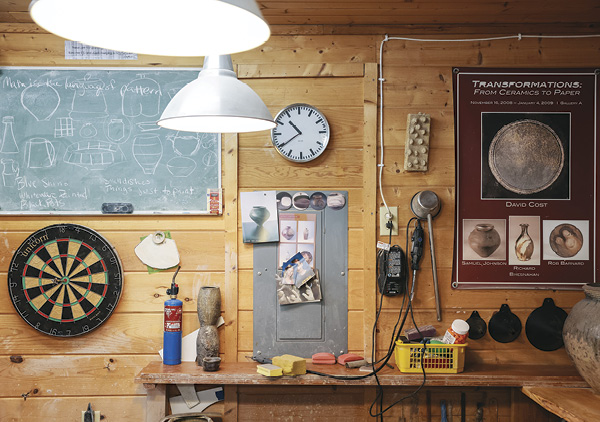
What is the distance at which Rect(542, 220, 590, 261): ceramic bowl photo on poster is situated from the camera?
9.63 ft

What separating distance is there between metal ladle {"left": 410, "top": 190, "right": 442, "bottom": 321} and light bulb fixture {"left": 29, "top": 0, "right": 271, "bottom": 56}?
2063mm

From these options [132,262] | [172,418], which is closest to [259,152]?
[132,262]

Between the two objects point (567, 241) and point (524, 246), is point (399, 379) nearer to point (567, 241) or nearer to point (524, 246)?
point (524, 246)

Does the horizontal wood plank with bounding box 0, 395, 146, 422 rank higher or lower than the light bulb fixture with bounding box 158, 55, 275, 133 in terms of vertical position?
lower

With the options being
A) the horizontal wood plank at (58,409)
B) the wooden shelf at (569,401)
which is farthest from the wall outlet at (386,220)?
the horizontal wood plank at (58,409)

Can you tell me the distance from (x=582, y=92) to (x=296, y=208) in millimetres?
1674

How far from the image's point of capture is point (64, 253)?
2.93 metres

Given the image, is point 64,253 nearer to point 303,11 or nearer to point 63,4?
point 303,11

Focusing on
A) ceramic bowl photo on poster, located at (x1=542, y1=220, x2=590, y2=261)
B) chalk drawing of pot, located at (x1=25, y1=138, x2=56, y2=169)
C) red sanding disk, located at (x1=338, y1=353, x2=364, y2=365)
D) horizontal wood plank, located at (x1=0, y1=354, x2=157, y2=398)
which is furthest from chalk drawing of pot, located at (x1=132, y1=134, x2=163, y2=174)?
ceramic bowl photo on poster, located at (x1=542, y1=220, x2=590, y2=261)

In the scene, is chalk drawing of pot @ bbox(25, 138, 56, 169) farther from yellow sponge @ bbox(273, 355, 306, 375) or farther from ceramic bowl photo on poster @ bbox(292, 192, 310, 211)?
yellow sponge @ bbox(273, 355, 306, 375)

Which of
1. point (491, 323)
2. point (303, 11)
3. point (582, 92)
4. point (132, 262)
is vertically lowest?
point (491, 323)

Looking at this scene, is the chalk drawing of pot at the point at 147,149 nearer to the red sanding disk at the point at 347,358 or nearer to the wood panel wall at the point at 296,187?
the wood panel wall at the point at 296,187

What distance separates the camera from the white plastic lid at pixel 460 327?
8.95ft

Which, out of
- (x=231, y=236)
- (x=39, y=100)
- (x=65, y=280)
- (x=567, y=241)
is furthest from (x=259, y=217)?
(x=567, y=241)
